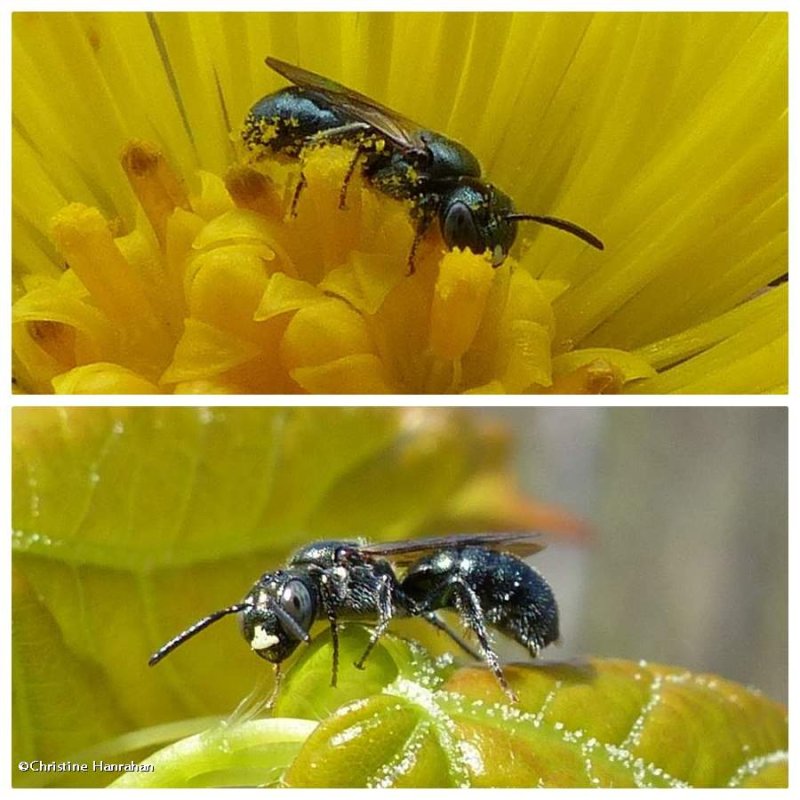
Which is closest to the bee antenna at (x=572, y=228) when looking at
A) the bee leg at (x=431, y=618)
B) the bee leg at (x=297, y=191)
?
the bee leg at (x=297, y=191)

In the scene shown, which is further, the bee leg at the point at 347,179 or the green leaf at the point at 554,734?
the bee leg at the point at 347,179

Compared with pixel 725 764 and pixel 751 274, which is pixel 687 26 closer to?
pixel 751 274

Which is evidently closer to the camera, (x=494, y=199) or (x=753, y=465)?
(x=494, y=199)

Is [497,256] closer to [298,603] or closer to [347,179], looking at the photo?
[347,179]

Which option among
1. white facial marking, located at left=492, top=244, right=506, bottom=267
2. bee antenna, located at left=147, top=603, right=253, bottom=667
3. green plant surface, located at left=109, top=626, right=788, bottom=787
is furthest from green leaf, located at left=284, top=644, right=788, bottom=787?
white facial marking, located at left=492, top=244, right=506, bottom=267

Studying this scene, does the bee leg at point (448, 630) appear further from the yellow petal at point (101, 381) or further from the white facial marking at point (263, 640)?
the yellow petal at point (101, 381)

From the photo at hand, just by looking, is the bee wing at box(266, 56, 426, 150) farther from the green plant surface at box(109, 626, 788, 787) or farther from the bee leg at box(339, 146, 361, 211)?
the green plant surface at box(109, 626, 788, 787)

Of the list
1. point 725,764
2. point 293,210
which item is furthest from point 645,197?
point 725,764
